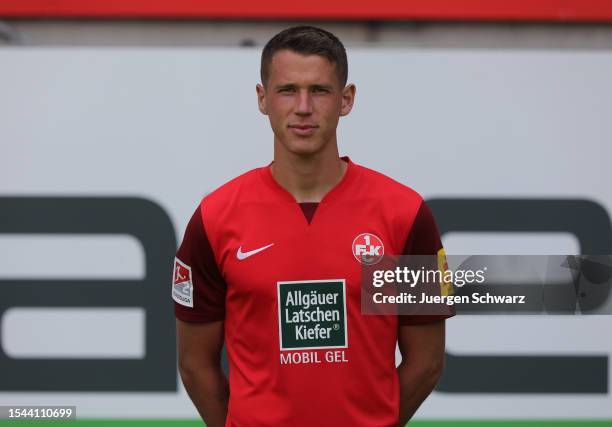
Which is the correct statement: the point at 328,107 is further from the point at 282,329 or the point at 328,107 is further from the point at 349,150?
the point at 349,150

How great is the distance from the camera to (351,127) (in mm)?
2654

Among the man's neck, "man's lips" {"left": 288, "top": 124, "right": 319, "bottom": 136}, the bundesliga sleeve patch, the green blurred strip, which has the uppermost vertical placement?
"man's lips" {"left": 288, "top": 124, "right": 319, "bottom": 136}

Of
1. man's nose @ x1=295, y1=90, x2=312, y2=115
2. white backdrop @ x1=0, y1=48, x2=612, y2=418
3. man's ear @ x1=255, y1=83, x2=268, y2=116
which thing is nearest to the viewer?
man's nose @ x1=295, y1=90, x2=312, y2=115

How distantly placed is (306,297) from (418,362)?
12.7 inches

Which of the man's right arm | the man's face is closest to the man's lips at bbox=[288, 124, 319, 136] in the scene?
the man's face

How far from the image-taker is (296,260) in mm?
1452

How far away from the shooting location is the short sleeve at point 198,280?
4.98 feet

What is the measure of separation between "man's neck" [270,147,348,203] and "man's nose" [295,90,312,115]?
113mm

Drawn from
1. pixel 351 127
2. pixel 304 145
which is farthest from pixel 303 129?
pixel 351 127

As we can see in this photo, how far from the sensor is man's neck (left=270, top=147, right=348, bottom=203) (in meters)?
1.52

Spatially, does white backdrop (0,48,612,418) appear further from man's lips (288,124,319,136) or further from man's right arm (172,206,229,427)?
man's lips (288,124,319,136)

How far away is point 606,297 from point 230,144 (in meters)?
1.35

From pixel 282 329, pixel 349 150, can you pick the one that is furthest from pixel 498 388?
pixel 282 329

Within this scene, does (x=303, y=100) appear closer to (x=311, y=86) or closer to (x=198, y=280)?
(x=311, y=86)
